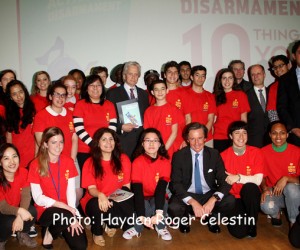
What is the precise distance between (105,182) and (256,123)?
7.58 ft

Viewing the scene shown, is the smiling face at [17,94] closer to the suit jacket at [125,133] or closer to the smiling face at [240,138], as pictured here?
the suit jacket at [125,133]

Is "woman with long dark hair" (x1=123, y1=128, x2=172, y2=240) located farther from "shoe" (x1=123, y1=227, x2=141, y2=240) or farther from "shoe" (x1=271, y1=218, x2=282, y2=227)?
"shoe" (x1=271, y1=218, x2=282, y2=227)

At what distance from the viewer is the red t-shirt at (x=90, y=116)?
3670 mm

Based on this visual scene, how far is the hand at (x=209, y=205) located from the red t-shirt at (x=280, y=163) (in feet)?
2.85

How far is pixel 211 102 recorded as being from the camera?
164 inches

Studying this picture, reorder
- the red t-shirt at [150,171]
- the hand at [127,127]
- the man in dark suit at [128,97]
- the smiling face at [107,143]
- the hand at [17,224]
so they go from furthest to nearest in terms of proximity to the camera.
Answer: the man in dark suit at [128,97]
the hand at [127,127]
the red t-shirt at [150,171]
the smiling face at [107,143]
the hand at [17,224]

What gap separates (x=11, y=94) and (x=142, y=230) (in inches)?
85.9

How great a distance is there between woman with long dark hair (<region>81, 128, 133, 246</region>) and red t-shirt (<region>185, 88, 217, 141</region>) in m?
1.24

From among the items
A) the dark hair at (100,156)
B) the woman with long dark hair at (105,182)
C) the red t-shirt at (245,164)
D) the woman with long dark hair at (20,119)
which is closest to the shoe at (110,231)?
the woman with long dark hair at (105,182)

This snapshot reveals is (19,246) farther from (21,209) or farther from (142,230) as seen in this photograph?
(142,230)

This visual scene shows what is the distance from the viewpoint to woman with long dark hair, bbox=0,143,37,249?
2873 millimetres

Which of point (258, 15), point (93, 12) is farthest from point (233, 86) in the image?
point (93, 12)

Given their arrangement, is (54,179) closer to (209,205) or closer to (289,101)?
(209,205)

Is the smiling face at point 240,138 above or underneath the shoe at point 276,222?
above
